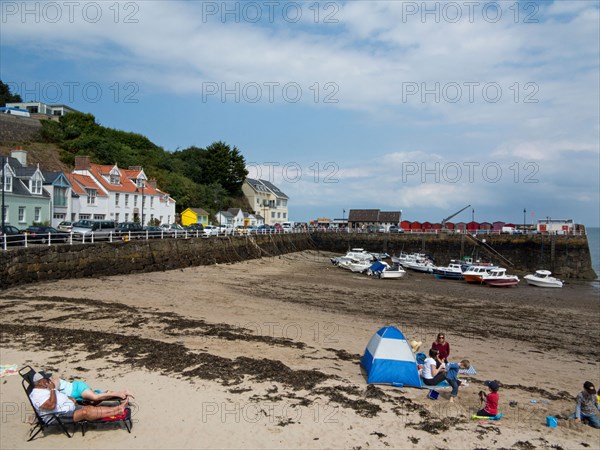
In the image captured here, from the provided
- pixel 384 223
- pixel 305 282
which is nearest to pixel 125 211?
pixel 305 282

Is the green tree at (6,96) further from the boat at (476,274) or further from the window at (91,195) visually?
the boat at (476,274)

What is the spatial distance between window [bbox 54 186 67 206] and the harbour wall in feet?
48.8

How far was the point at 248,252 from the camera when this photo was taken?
46625 millimetres

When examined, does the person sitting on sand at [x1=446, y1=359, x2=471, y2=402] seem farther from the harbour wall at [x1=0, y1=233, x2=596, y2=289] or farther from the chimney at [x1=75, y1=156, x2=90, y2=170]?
the chimney at [x1=75, y1=156, x2=90, y2=170]

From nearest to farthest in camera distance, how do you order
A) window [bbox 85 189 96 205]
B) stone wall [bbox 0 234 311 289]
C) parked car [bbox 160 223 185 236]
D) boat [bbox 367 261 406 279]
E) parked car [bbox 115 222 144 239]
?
stone wall [bbox 0 234 311 289]
parked car [bbox 115 222 144 239]
parked car [bbox 160 223 185 236]
boat [bbox 367 261 406 279]
window [bbox 85 189 96 205]

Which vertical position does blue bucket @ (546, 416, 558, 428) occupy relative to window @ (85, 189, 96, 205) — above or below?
below

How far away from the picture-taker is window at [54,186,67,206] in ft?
139

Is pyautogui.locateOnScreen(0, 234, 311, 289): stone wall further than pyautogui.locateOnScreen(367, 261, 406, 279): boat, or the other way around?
pyautogui.locateOnScreen(367, 261, 406, 279): boat

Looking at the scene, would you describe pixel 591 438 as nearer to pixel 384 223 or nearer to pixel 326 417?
pixel 326 417

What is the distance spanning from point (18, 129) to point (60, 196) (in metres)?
33.8

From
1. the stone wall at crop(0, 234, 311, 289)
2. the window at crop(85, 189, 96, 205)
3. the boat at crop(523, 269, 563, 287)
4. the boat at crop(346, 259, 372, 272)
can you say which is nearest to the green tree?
the window at crop(85, 189, 96, 205)

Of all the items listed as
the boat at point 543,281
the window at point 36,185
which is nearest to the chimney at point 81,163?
the window at point 36,185

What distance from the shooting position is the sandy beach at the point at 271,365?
8.23m

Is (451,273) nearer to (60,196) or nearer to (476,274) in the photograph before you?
(476,274)
